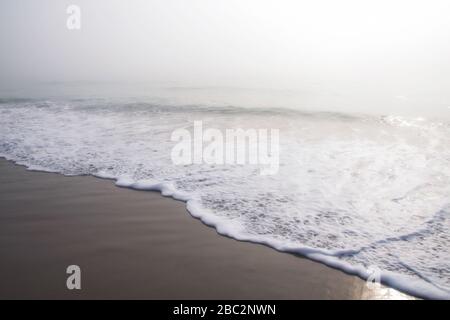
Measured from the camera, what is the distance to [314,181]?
18.7 feet

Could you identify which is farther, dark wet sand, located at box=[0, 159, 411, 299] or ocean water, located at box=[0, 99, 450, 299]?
ocean water, located at box=[0, 99, 450, 299]

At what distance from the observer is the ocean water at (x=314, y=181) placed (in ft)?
12.1

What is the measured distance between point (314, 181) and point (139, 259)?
3364 millimetres

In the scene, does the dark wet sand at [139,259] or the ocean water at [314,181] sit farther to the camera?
the ocean water at [314,181]

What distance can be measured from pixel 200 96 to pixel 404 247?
15.9 m

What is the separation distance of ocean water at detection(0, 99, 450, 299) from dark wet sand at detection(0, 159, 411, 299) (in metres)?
0.29

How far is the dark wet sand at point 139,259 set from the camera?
9.86ft

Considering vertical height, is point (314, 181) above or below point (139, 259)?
above

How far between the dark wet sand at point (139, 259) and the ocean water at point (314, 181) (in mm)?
293

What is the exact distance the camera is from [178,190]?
5.23 metres

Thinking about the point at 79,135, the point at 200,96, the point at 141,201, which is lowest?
the point at 141,201

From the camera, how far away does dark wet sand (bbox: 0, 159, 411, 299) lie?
3.01 meters
